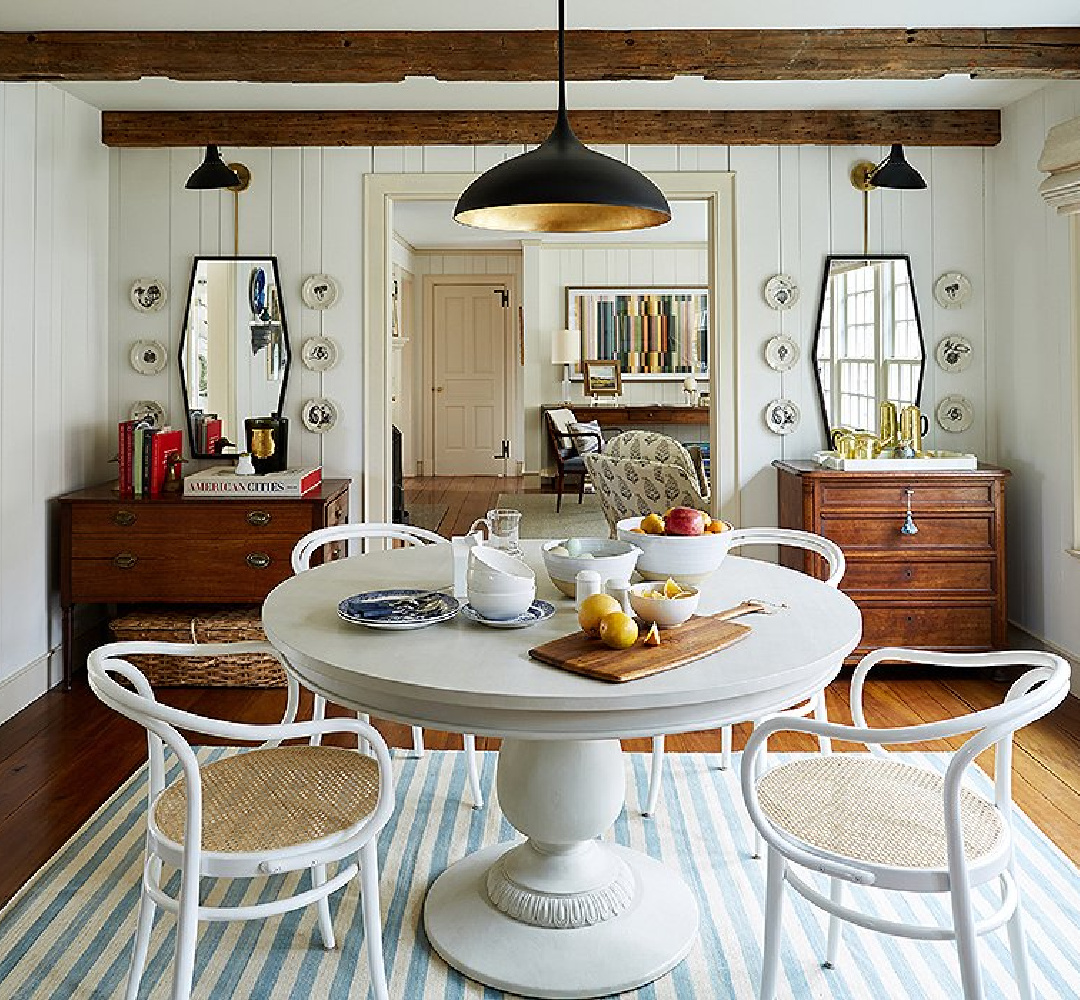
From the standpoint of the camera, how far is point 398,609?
217 centimetres

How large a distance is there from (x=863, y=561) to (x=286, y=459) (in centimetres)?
253

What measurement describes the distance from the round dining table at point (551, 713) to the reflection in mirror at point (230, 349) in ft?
7.02

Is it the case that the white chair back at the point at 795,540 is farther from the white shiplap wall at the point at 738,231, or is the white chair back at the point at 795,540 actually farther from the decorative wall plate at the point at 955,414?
the decorative wall plate at the point at 955,414

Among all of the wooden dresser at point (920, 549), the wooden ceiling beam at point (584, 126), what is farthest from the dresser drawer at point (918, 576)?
the wooden ceiling beam at point (584, 126)

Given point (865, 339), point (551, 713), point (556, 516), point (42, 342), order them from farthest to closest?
point (556, 516)
point (865, 339)
point (42, 342)
point (551, 713)

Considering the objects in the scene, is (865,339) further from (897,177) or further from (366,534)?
(366,534)

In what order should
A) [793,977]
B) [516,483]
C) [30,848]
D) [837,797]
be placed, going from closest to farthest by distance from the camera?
[837,797] → [793,977] → [30,848] → [516,483]

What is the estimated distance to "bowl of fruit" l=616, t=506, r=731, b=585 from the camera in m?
2.28

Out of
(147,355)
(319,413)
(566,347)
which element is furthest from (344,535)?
(566,347)

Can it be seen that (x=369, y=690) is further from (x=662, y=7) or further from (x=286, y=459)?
(x=286, y=459)

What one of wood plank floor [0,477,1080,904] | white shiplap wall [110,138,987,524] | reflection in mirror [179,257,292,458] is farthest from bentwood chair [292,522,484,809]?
reflection in mirror [179,257,292,458]

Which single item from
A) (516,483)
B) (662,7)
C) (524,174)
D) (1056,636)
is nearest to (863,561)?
(1056,636)

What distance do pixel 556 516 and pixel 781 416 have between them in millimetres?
3882

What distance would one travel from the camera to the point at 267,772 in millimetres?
2086
